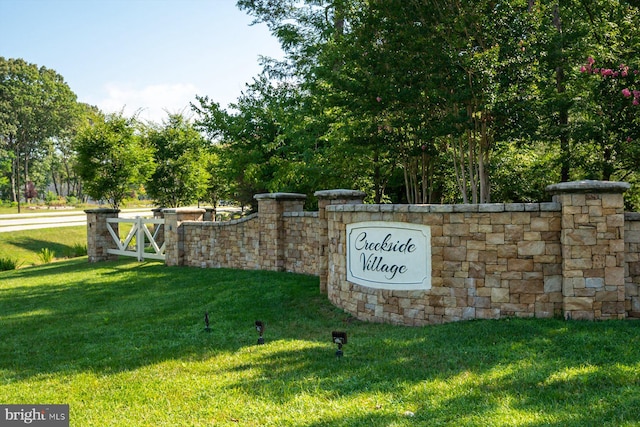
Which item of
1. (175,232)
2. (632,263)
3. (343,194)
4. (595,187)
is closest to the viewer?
(595,187)

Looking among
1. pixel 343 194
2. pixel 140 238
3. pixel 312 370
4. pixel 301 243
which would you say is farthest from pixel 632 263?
pixel 140 238

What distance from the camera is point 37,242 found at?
23844 millimetres

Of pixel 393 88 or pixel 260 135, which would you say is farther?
pixel 260 135

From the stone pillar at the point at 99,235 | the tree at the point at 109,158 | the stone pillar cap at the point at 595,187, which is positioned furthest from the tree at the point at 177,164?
the stone pillar cap at the point at 595,187

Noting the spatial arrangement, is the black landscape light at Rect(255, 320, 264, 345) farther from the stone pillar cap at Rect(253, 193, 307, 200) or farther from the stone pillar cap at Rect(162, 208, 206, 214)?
the stone pillar cap at Rect(162, 208, 206, 214)

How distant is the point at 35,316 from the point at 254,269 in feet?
16.1

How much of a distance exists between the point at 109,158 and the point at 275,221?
1105 centimetres

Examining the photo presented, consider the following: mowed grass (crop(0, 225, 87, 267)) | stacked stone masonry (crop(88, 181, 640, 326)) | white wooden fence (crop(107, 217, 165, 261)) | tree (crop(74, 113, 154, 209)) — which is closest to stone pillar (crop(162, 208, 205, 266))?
white wooden fence (crop(107, 217, 165, 261))

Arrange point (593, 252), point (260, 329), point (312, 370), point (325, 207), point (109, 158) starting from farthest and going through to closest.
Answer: point (109, 158)
point (325, 207)
point (260, 329)
point (593, 252)
point (312, 370)

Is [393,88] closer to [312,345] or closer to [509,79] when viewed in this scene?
[509,79]

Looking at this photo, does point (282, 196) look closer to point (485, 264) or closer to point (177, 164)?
point (485, 264)

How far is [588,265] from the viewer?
608cm

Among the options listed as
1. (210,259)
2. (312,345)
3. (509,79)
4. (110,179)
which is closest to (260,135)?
(210,259)

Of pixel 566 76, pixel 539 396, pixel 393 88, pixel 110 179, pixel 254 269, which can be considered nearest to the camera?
pixel 539 396
